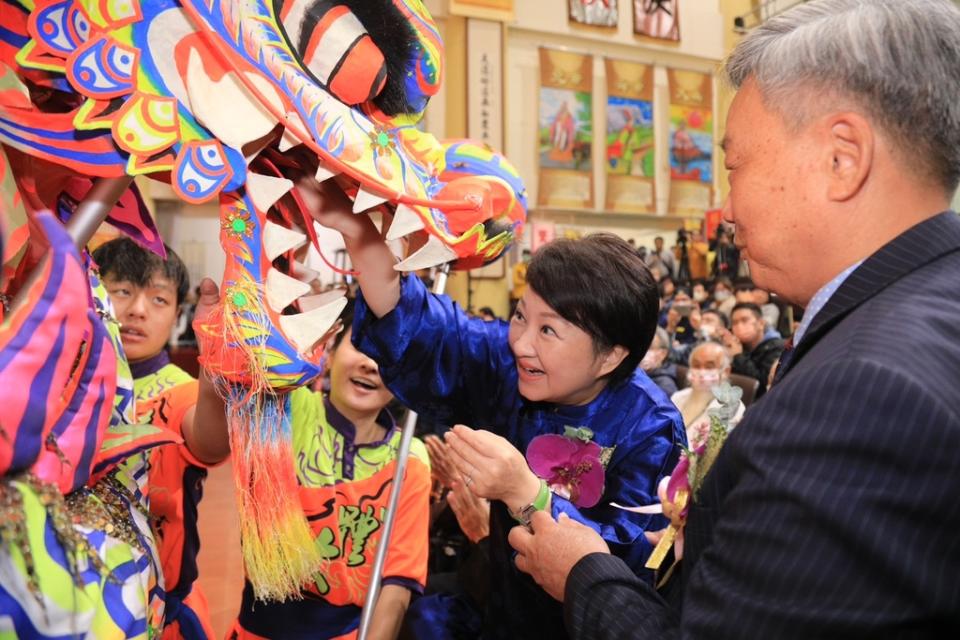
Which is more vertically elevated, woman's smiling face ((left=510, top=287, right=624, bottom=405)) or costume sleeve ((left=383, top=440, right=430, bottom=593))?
woman's smiling face ((left=510, top=287, right=624, bottom=405))

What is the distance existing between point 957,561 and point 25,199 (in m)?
0.91

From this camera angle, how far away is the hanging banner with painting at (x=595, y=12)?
10.9 m

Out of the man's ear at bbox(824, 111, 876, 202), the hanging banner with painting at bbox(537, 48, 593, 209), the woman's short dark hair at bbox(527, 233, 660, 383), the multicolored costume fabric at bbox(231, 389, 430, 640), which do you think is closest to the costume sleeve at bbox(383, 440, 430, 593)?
the multicolored costume fabric at bbox(231, 389, 430, 640)

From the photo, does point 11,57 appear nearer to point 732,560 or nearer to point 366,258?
point 366,258

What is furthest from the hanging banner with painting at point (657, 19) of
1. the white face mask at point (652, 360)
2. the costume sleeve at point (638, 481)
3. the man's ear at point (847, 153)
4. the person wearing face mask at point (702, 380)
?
the man's ear at point (847, 153)

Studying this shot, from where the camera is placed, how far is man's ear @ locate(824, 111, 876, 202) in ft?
2.33

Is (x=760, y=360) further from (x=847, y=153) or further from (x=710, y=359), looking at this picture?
(x=847, y=153)

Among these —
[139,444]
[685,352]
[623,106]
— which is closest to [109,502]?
[139,444]

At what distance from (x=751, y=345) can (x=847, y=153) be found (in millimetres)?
4017

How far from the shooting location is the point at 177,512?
151cm

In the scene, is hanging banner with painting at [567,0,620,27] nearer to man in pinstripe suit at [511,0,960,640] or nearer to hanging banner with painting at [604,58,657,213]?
hanging banner with painting at [604,58,657,213]

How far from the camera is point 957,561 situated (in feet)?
1.93

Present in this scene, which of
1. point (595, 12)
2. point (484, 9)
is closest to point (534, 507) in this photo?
point (484, 9)

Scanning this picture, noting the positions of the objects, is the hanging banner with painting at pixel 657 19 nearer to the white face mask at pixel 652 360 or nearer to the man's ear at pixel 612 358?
the white face mask at pixel 652 360
